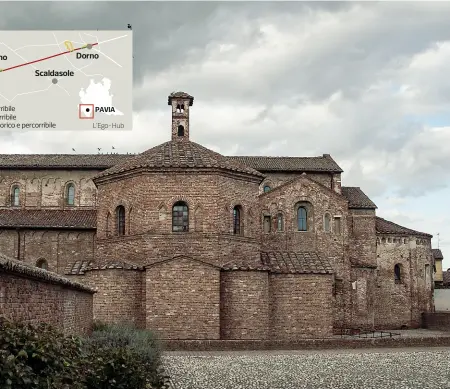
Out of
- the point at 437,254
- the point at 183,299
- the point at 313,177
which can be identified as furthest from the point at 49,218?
the point at 437,254

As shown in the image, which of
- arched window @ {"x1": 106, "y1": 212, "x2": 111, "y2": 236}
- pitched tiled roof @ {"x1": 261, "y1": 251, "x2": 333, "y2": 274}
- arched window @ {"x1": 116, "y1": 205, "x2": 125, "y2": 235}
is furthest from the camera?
arched window @ {"x1": 106, "y1": 212, "x2": 111, "y2": 236}

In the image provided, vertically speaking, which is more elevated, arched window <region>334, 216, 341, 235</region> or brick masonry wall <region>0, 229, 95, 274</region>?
arched window <region>334, 216, 341, 235</region>

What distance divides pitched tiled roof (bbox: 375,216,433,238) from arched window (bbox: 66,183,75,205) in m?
20.2

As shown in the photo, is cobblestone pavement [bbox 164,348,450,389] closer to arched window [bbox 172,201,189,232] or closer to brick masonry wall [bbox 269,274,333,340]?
brick masonry wall [bbox 269,274,333,340]

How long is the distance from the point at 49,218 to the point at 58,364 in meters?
30.8

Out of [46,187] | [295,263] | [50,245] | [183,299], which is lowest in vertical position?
[183,299]

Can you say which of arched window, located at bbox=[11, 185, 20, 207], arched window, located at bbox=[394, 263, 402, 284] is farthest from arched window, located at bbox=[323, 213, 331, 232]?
arched window, located at bbox=[11, 185, 20, 207]

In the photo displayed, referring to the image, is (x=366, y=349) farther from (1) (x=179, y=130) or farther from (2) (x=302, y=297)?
(1) (x=179, y=130)

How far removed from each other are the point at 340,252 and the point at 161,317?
16.0 meters

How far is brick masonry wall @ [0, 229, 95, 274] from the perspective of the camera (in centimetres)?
3556

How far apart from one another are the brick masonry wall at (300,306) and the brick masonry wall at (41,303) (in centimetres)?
902

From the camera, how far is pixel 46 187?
41812 millimetres

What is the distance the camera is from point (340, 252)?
3719cm

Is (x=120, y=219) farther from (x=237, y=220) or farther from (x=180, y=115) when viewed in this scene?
(x=180, y=115)
